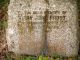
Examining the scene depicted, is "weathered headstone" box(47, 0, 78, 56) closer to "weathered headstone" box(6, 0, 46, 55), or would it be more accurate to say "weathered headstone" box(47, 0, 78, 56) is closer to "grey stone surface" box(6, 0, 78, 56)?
"grey stone surface" box(6, 0, 78, 56)

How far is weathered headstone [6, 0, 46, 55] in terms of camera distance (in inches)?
181

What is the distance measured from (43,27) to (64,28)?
1.15ft

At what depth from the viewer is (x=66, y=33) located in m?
4.50

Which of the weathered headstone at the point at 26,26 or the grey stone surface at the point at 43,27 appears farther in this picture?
the weathered headstone at the point at 26,26

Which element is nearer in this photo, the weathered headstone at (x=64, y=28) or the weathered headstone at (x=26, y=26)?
the weathered headstone at (x=64, y=28)

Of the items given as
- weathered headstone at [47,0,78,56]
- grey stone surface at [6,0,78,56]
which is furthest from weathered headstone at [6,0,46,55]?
weathered headstone at [47,0,78,56]

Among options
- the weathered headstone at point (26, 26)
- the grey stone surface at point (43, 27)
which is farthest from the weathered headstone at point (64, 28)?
the weathered headstone at point (26, 26)

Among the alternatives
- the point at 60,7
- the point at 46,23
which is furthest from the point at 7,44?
the point at 60,7

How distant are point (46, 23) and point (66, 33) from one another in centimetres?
37

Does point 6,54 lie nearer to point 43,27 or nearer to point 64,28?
point 43,27

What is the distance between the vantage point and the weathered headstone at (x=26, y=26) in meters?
4.59

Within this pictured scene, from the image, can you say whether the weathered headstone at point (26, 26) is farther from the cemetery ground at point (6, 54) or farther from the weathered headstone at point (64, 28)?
the weathered headstone at point (64, 28)

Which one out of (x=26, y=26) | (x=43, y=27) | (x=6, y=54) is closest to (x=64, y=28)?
(x=43, y=27)

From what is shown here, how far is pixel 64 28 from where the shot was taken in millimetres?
4500
